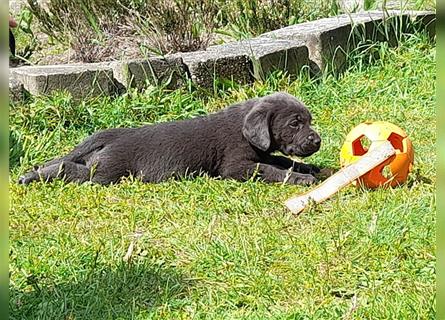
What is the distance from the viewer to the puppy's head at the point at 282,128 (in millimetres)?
5238

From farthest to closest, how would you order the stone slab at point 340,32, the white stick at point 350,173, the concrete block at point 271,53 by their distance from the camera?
the stone slab at point 340,32 → the concrete block at point 271,53 → the white stick at point 350,173

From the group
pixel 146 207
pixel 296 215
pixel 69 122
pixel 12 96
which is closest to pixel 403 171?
pixel 296 215

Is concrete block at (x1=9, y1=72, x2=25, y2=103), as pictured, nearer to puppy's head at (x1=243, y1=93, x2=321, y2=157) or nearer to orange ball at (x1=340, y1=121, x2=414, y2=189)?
puppy's head at (x1=243, y1=93, x2=321, y2=157)

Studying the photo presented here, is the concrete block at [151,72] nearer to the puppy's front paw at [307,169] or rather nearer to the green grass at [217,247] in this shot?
the green grass at [217,247]

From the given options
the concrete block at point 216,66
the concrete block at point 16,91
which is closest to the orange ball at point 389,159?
the concrete block at point 216,66

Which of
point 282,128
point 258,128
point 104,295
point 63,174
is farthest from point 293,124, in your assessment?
point 104,295

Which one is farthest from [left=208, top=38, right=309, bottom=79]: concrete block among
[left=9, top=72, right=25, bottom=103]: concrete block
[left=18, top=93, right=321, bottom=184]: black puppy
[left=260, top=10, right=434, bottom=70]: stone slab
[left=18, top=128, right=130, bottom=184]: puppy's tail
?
[left=18, top=128, right=130, bottom=184]: puppy's tail

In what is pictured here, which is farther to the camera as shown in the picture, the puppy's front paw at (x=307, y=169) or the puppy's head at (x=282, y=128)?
the puppy's front paw at (x=307, y=169)

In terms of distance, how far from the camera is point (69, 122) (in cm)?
631

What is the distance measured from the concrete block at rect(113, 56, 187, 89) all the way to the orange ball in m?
2.15

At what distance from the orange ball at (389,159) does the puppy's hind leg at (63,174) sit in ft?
5.41

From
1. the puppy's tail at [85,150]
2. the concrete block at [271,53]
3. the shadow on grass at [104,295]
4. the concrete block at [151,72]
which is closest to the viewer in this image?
the shadow on grass at [104,295]

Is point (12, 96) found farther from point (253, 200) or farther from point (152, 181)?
point (253, 200)

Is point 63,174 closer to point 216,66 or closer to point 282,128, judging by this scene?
point 282,128
